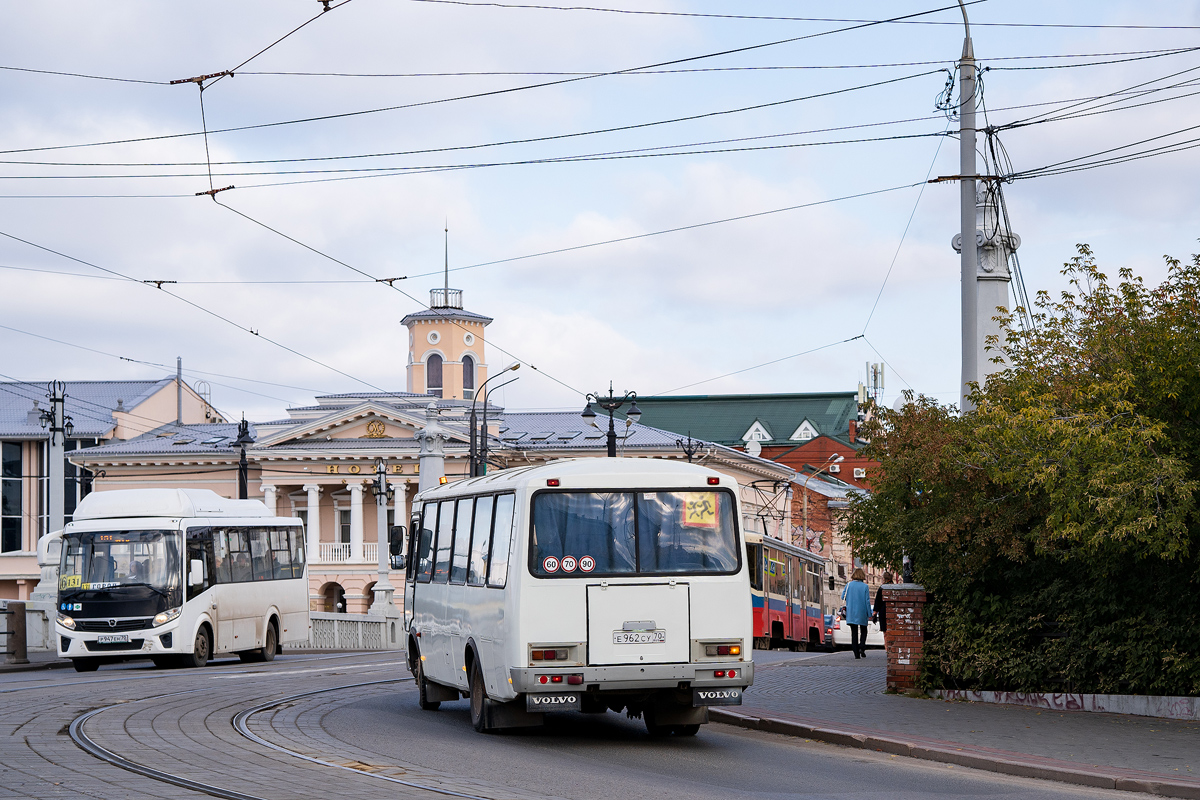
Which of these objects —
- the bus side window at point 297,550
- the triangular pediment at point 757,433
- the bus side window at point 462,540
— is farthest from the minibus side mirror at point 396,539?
the triangular pediment at point 757,433

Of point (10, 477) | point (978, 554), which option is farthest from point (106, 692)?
point (10, 477)

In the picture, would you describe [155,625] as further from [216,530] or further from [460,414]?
[460,414]

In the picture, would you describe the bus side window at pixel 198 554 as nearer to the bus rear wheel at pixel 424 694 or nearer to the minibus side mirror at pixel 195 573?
the minibus side mirror at pixel 195 573

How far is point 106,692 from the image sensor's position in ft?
67.8

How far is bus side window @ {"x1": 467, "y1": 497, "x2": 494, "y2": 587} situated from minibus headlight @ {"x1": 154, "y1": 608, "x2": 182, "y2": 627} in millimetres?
13839

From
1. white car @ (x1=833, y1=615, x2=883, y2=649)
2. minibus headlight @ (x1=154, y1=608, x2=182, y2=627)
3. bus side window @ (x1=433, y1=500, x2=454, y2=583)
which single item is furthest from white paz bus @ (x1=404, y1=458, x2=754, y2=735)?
white car @ (x1=833, y1=615, x2=883, y2=649)

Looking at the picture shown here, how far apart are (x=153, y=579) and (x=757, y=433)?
2911 inches

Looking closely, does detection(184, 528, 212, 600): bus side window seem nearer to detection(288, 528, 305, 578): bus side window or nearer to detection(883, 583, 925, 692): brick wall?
detection(288, 528, 305, 578): bus side window

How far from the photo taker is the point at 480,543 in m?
15.9

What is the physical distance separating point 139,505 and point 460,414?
48.2 m

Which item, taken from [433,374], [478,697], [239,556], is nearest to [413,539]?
[478,697]

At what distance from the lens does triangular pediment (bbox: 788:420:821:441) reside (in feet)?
324

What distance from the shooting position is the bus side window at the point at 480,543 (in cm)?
1553

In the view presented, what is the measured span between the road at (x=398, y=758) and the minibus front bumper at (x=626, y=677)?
0.59 m
